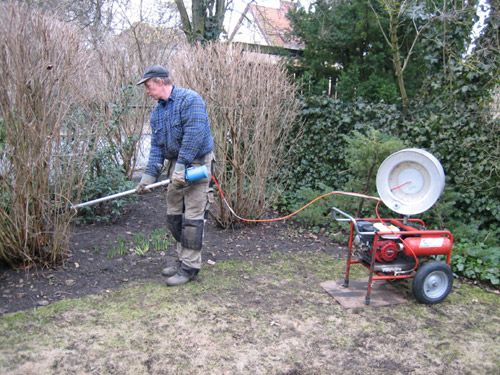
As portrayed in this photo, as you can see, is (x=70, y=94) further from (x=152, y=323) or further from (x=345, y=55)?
(x=345, y=55)

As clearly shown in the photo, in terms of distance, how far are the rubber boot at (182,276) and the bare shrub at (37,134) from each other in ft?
3.55

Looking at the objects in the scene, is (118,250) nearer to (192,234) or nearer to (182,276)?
(182,276)

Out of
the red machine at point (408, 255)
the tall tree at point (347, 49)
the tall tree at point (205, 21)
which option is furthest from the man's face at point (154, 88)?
the tall tree at point (205, 21)

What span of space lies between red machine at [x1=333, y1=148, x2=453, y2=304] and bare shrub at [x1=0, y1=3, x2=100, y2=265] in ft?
8.22

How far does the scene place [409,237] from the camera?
368cm

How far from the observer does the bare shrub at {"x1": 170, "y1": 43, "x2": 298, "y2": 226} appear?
496 cm

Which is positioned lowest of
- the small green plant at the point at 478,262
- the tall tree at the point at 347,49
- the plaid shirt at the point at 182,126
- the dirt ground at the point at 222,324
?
the dirt ground at the point at 222,324

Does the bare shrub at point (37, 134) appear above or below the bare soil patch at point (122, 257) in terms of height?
above

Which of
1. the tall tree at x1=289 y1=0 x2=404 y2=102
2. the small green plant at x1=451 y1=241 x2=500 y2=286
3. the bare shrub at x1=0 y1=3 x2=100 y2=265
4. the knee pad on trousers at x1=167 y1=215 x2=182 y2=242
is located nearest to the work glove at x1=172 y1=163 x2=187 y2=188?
the knee pad on trousers at x1=167 y1=215 x2=182 y2=242

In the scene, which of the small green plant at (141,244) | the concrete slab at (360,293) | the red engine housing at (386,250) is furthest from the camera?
the small green plant at (141,244)

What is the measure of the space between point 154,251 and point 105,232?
2.72 feet

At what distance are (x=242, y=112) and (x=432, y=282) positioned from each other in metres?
2.74

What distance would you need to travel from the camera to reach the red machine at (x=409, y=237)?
3.57 meters

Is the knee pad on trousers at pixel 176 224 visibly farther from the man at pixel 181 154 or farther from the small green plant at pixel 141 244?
the small green plant at pixel 141 244
